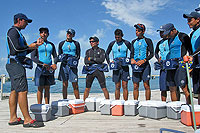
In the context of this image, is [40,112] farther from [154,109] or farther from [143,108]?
[154,109]

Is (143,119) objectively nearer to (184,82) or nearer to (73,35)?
(184,82)

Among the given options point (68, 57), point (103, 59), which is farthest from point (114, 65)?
point (68, 57)

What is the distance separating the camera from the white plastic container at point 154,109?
371cm

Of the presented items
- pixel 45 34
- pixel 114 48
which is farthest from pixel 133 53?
pixel 45 34

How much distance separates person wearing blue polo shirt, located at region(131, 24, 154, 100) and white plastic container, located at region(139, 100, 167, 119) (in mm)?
833

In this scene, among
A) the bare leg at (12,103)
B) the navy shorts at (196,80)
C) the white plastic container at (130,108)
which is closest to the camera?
the navy shorts at (196,80)

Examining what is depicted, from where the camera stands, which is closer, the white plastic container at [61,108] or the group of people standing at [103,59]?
the group of people standing at [103,59]

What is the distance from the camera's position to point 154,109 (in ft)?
12.2

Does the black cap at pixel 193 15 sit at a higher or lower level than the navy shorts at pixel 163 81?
higher

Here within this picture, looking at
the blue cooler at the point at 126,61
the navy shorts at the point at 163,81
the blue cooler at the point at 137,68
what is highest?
the blue cooler at the point at 126,61

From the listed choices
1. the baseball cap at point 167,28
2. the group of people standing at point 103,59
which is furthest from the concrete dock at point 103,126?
the baseball cap at point 167,28

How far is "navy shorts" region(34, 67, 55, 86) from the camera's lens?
14.1 feet

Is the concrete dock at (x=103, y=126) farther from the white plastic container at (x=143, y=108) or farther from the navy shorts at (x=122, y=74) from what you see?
the navy shorts at (x=122, y=74)

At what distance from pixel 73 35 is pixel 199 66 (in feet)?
11.2
